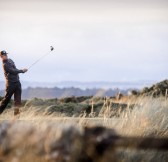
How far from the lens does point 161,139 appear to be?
439 centimetres

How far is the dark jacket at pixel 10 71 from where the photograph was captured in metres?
18.2

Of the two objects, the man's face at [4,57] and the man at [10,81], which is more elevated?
the man's face at [4,57]

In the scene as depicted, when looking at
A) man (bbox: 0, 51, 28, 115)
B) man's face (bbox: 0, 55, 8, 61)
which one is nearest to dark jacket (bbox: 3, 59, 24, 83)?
man (bbox: 0, 51, 28, 115)

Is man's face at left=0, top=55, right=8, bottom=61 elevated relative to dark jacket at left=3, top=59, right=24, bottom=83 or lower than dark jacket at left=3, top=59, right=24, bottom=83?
elevated

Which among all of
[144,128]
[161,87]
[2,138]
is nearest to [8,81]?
[144,128]

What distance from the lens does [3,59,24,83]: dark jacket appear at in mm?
18188

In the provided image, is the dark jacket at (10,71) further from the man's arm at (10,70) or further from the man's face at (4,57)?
the man's face at (4,57)

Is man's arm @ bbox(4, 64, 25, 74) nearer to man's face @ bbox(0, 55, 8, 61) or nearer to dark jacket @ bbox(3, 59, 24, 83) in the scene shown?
dark jacket @ bbox(3, 59, 24, 83)

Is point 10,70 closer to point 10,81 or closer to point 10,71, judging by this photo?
point 10,71

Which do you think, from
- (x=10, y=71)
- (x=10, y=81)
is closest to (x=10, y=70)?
(x=10, y=71)

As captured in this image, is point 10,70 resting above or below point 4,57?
below

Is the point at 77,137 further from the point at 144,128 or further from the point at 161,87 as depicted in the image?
the point at 161,87

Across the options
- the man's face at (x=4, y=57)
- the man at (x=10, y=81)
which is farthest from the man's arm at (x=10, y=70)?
the man's face at (x=4, y=57)

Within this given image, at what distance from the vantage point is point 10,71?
18.2 metres
